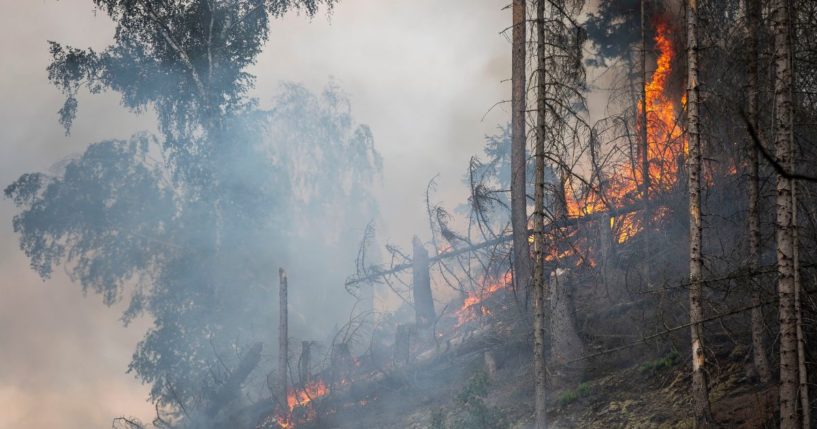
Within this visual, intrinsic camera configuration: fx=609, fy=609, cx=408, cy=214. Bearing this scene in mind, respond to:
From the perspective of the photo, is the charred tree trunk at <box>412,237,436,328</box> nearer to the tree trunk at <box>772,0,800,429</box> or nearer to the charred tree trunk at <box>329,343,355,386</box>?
the charred tree trunk at <box>329,343,355,386</box>

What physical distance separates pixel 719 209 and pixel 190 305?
888 inches

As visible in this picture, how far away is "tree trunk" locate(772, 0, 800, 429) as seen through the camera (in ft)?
23.1

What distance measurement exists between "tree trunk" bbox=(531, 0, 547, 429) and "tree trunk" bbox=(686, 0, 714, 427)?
2131mm

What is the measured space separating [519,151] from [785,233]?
8.55 metres

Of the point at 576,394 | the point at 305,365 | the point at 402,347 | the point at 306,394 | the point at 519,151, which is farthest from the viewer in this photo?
the point at 402,347

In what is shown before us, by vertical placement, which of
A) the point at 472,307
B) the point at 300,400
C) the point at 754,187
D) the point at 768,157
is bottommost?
the point at 300,400

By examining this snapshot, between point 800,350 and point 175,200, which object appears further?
point 175,200

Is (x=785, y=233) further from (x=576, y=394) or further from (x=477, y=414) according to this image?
(x=477, y=414)

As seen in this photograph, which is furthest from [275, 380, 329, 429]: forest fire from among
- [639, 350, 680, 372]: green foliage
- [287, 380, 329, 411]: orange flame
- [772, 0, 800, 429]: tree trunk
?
[772, 0, 800, 429]: tree trunk

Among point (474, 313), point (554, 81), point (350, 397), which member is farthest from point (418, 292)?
point (554, 81)

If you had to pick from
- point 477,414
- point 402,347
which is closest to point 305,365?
point 402,347

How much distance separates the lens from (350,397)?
16625mm

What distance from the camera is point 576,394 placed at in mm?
11875

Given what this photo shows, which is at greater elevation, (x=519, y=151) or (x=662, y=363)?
(x=519, y=151)
